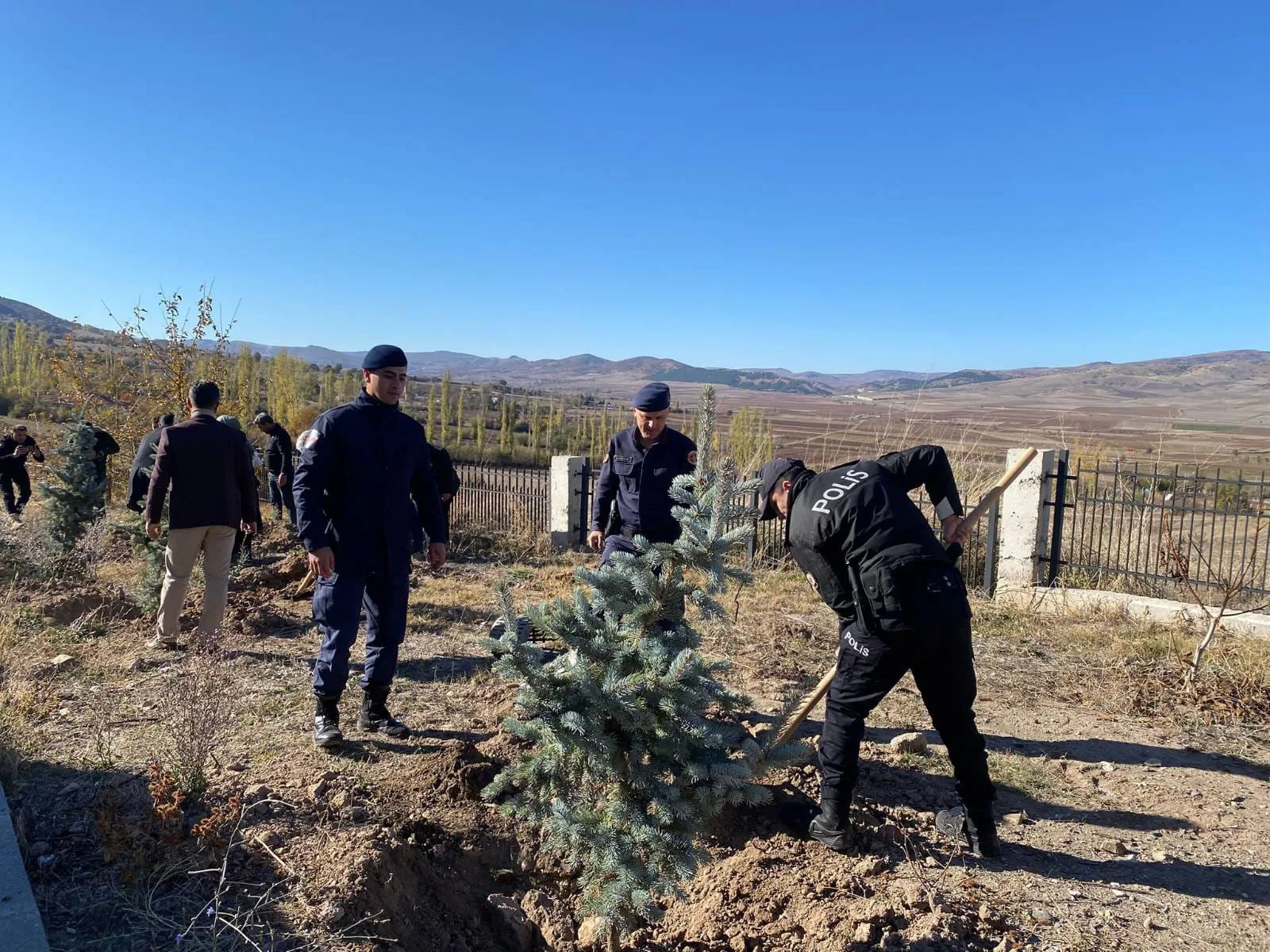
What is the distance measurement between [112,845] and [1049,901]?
3.17 metres

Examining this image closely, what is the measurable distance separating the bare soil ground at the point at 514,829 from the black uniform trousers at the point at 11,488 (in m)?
7.55

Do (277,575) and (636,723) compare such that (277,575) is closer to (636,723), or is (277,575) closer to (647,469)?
(647,469)

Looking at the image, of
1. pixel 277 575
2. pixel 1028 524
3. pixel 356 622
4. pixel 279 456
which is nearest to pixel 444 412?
pixel 279 456

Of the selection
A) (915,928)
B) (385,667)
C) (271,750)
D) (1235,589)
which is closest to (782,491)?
(915,928)

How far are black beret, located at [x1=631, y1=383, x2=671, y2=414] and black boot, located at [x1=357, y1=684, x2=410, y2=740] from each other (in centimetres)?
192

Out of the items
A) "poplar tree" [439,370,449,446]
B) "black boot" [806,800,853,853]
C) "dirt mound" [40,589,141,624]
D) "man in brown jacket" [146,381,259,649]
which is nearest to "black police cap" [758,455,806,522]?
"black boot" [806,800,853,853]

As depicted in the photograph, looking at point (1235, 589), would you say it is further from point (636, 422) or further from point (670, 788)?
point (670, 788)

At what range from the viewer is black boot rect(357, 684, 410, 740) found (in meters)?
3.96

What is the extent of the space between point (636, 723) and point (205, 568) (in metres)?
3.96

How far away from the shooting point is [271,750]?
3.76m

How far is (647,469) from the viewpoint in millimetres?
4254

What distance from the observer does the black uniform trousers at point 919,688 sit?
2979mm

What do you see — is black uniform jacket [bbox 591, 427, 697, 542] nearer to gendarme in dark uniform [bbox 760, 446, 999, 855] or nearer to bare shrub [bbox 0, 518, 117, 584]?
gendarme in dark uniform [bbox 760, 446, 999, 855]

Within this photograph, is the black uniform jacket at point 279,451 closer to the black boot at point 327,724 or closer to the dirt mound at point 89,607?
the dirt mound at point 89,607
